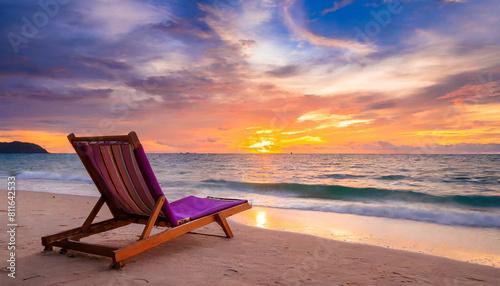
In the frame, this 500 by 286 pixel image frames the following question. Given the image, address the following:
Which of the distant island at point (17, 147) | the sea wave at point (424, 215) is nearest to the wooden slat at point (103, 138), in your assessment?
the sea wave at point (424, 215)

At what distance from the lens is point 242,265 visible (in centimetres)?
303

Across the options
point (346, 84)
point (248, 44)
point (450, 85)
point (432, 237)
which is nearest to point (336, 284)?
point (432, 237)

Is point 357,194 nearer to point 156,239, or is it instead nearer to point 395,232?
point 395,232

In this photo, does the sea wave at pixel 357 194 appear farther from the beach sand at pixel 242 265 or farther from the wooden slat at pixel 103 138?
the wooden slat at pixel 103 138

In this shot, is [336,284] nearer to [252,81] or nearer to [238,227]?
[238,227]

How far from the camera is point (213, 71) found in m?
11.0

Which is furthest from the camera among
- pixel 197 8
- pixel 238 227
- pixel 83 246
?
pixel 197 8

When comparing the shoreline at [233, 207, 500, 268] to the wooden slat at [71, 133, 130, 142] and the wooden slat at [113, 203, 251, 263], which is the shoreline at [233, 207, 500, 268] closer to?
the wooden slat at [113, 203, 251, 263]

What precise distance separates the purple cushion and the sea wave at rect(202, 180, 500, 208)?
8579mm

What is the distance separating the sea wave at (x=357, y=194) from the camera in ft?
35.1

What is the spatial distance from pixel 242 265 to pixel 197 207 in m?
1.20

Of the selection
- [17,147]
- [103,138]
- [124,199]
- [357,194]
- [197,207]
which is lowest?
[357,194]

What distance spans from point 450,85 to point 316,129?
718cm

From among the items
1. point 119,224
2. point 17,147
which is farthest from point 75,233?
point 17,147
